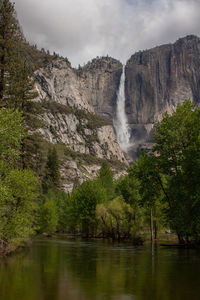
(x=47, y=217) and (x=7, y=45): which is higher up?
(x=7, y=45)

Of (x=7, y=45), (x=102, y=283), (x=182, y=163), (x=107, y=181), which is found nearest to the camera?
(x=102, y=283)

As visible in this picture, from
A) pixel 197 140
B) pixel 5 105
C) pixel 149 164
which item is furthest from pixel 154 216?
pixel 5 105

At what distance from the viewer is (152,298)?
520 inches

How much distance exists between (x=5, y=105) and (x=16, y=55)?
7.96m

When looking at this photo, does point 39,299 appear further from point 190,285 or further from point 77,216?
point 77,216

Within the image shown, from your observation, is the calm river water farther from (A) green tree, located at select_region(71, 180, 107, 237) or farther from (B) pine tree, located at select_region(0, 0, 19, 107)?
(A) green tree, located at select_region(71, 180, 107, 237)

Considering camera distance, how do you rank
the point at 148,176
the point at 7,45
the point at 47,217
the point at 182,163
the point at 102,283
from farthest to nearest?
1. the point at 47,217
2. the point at 148,176
3. the point at 7,45
4. the point at 182,163
5. the point at 102,283

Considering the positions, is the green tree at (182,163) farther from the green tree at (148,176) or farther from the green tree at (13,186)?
the green tree at (13,186)

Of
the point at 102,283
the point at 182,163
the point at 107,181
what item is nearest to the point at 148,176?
the point at 182,163

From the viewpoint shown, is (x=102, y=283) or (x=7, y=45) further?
(x=7, y=45)

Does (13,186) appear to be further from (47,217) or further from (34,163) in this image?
(47,217)

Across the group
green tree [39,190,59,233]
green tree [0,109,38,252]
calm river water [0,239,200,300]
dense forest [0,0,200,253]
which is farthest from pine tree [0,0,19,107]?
green tree [39,190,59,233]

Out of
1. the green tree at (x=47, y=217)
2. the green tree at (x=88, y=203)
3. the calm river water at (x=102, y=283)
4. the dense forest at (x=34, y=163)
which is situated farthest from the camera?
the green tree at (x=47, y=217)

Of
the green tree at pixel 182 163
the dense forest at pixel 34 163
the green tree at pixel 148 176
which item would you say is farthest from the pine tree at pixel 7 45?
the green tree at pixel 182 163
